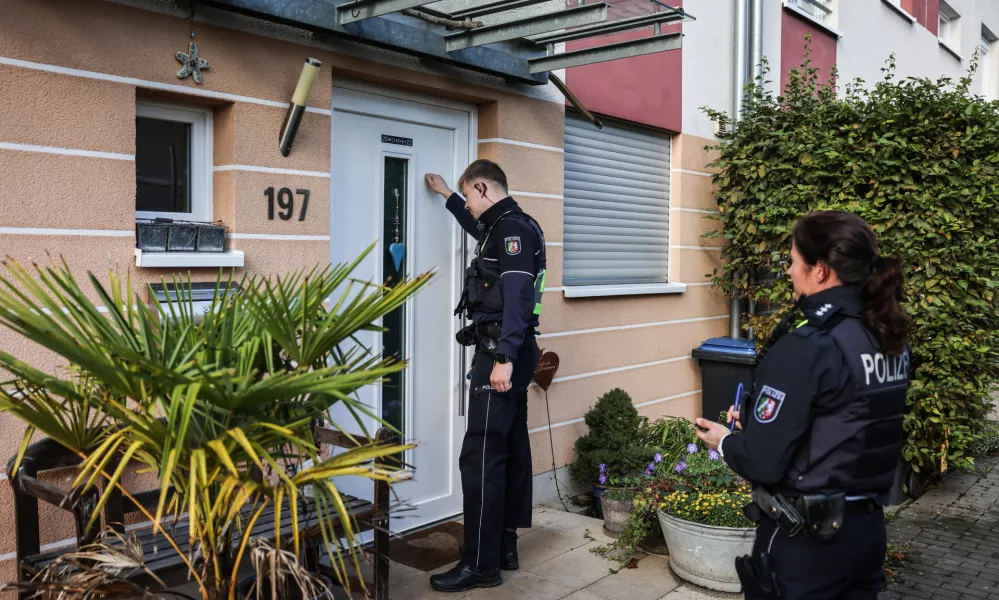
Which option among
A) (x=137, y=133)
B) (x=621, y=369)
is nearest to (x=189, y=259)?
(x=137, y=133)

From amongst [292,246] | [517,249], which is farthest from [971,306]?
[292,246]

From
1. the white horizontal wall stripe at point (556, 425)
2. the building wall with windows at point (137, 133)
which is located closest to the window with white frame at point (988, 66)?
the white horizontal wall stripe at point (556, 425)

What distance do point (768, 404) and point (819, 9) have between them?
8.46 meters

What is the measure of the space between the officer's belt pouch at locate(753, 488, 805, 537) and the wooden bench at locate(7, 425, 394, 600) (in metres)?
1.26

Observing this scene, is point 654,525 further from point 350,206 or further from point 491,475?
point 350,206

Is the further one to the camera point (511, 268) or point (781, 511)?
point (511, 268)

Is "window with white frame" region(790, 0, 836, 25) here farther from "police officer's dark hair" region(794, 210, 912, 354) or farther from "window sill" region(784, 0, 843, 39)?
"police officer's dark hair" region(794, 210, 912, 354)

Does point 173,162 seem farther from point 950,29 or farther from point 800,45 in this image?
point 950,29

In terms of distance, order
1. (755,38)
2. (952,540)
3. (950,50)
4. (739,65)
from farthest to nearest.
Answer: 1. (950,50)
2. (755,38)
3. (739,65)
4. (952,540)

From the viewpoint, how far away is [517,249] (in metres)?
4.67

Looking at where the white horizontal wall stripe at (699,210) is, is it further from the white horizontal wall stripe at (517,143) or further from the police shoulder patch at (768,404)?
the police shoulder patch at (768,404)

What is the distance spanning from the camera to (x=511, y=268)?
15.3ft

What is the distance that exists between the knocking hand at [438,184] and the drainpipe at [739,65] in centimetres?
360

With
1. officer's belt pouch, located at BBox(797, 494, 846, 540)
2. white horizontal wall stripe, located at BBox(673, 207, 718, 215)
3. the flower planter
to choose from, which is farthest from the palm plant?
white horizontal wall stripe, located at BBox(673, 207, 718, 215)
